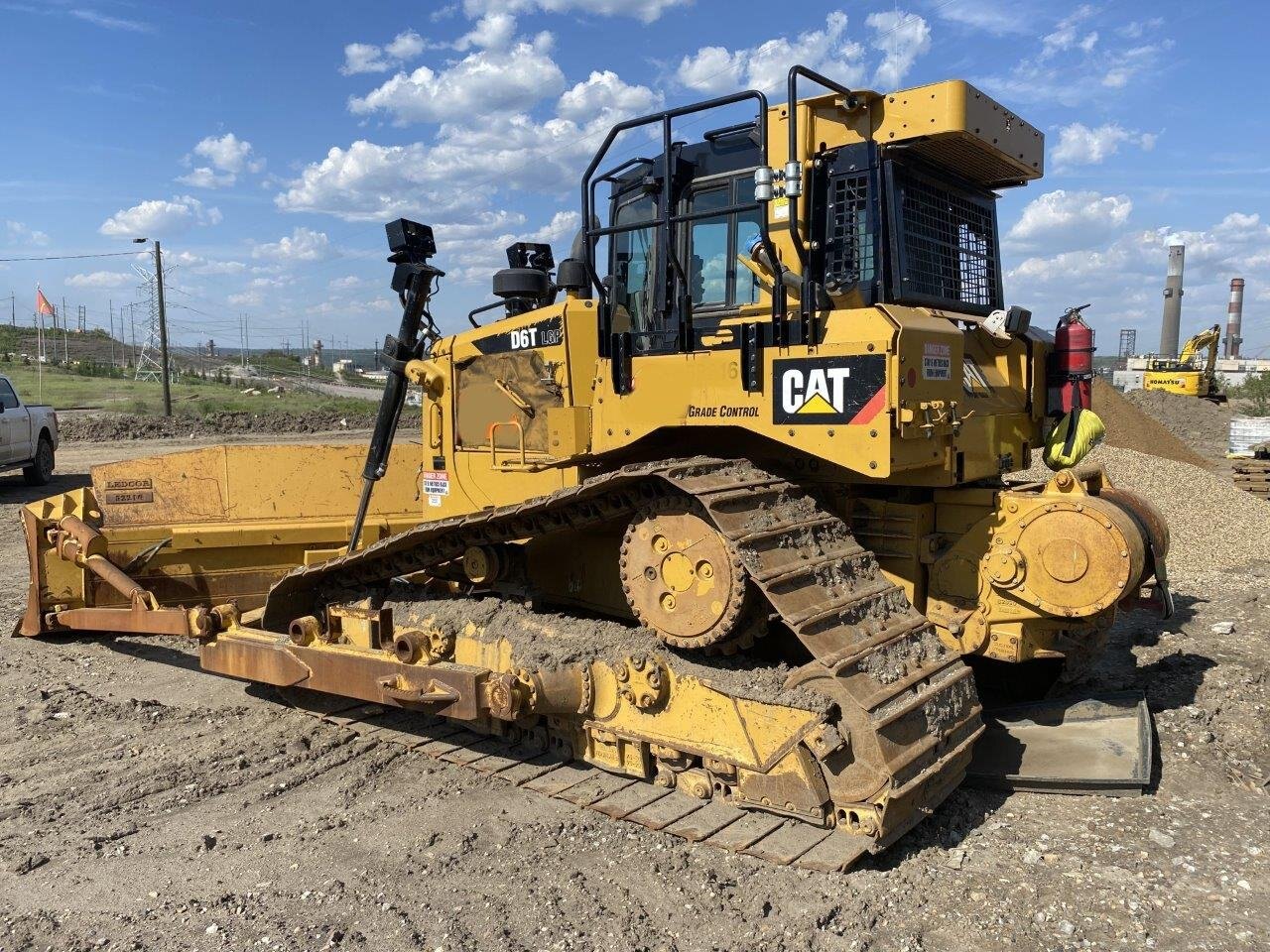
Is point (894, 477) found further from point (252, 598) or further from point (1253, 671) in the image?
point (252, 598)

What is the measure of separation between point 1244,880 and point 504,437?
13.5ft

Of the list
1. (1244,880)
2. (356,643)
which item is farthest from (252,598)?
(1244,880)

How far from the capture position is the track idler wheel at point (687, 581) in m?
4.01

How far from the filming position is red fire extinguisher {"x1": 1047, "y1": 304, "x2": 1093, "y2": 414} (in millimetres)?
5520

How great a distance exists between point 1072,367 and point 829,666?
2.91 metres

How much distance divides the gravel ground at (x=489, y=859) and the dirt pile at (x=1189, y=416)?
25.2m

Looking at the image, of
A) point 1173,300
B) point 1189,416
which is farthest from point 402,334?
point 1173,300

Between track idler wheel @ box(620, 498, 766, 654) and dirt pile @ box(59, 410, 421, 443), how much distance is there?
20.6 m

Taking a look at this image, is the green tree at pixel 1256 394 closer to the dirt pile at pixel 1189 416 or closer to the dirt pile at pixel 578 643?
the dirt pile at pixel 1189 416

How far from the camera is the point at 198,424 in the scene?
82.1 feet

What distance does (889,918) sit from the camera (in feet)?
11.6

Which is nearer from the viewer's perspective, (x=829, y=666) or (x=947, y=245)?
(x=829, y=666)

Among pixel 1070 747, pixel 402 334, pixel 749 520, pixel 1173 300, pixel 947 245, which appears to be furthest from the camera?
pixel 1173 300

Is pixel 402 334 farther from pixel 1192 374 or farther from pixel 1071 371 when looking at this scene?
pixel 1192 374
